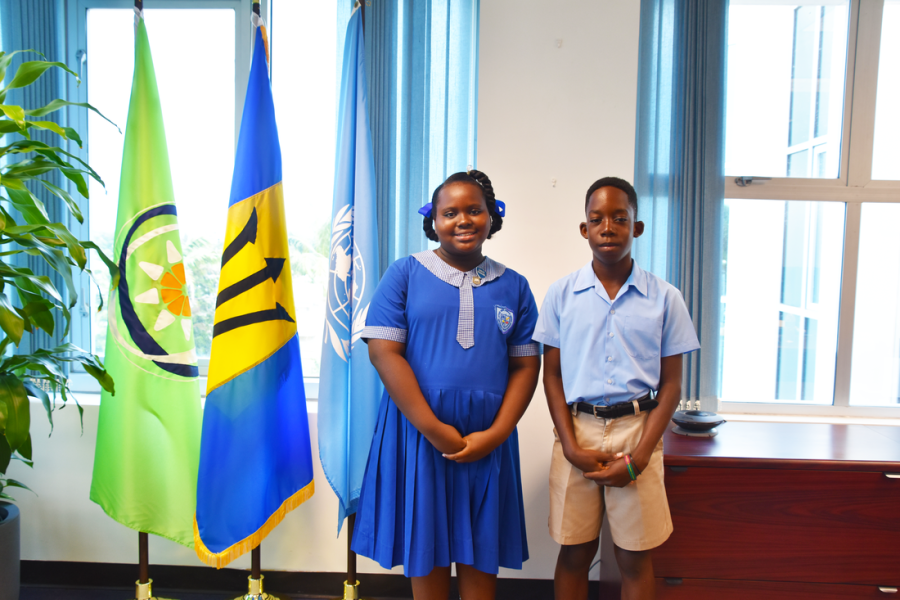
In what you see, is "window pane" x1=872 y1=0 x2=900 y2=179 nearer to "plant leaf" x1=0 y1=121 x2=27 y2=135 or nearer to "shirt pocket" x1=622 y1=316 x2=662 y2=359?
"shirt pocket" x1=622 y1=316 x2=662 y2=359

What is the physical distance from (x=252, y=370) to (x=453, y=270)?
0.77 m

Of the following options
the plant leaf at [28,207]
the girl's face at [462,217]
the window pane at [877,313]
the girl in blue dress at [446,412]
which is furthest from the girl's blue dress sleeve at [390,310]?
the window pane at [877,313]

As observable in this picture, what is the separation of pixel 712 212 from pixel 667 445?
96cm

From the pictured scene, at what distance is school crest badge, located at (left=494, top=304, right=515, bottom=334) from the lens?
1458mm

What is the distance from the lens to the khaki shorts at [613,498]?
4.81 ft

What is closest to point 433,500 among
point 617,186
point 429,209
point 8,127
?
point 429,209

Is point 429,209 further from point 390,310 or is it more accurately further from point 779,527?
point 779,527

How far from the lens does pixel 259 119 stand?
174 cm

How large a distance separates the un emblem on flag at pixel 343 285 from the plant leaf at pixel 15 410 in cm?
86

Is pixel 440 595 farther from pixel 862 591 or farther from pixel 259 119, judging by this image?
pixel 259 119

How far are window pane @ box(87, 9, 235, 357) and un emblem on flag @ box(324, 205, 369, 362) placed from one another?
0.76 m

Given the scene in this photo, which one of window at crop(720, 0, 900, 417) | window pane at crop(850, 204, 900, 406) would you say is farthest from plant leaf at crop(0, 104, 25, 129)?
window pane at crop(850, 204, 900, 406)

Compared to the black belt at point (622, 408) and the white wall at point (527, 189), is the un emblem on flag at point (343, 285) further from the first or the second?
the black belt at point (622, 408)

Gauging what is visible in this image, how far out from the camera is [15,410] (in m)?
1.39
